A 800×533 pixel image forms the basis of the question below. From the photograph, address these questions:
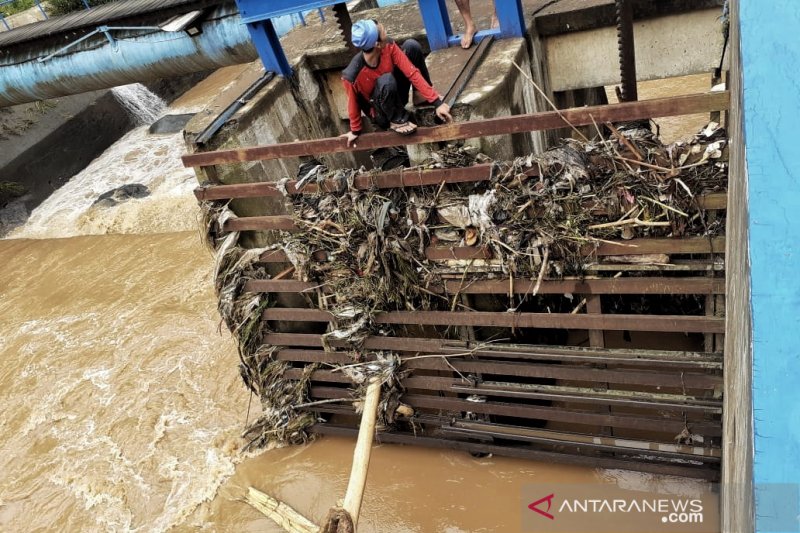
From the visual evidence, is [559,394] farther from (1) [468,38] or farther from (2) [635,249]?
(1) [468,38]

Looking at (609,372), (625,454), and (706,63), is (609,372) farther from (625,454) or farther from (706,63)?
(706,63)

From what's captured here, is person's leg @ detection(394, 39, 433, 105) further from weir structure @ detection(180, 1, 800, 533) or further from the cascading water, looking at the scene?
the cascading water

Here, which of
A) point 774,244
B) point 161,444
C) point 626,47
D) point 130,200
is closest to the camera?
point 774,244

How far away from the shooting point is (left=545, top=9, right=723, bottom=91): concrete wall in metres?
5.25

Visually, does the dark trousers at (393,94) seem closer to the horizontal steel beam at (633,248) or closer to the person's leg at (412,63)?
the person's leg at (412,63)

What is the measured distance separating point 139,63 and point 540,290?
25.4 ft

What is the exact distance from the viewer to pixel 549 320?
4.16 meters

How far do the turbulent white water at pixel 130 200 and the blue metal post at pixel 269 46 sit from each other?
18.9 ft

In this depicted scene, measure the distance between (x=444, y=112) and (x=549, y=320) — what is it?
168 centimetres

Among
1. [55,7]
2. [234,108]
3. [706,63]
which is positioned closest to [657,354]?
[706,63]

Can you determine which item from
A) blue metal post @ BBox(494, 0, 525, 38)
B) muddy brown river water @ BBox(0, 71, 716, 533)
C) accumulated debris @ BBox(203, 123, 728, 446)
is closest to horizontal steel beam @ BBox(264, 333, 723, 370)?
accumulated debris @ BBox(203, 123, 728, 446)

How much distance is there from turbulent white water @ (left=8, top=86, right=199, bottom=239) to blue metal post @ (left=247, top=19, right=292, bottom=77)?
5.77m

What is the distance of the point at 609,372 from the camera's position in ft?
13.5

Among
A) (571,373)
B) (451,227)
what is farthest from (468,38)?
(571,373)
